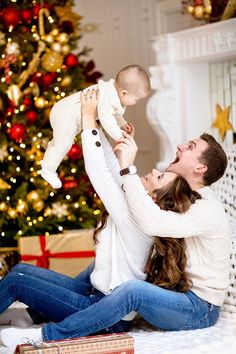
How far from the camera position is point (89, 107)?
2.78 meters

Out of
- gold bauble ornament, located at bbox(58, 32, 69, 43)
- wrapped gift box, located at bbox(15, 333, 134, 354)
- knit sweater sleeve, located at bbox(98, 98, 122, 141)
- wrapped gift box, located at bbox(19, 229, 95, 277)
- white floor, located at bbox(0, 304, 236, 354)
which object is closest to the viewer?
wrapped gift box, located at bbox(15, 333, 134, 354)

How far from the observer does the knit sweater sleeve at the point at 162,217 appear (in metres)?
2.74

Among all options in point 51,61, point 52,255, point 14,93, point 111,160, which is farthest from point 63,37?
point 111,160

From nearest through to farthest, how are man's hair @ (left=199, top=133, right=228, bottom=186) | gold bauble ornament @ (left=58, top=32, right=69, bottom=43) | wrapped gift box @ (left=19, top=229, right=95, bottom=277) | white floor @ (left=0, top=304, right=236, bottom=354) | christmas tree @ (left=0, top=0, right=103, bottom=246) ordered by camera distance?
1. white floor @ (left=0, top=304, right=236, bottom=354)
2. man's hair @ (left=199, top=133, right=228, bottom=186)
3. wrapped gift box @ (left=19, top=229, right=95, bottom=277)
4. christmas tree @ (left=0, top=0, right=103, bottom=246)
5. gold bauble ornament @ (left=58, top=32, right=69, bottom=43)

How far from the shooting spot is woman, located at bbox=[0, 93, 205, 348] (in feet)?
9.21

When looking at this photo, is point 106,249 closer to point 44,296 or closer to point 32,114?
point 44,296

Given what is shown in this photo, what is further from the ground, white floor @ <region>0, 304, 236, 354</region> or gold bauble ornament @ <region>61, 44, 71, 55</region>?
gold bauble ornament @ <region>61, 44, 71, 55</region>

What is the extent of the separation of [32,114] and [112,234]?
5.24ft

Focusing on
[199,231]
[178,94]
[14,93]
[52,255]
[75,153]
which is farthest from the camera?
[178,94]

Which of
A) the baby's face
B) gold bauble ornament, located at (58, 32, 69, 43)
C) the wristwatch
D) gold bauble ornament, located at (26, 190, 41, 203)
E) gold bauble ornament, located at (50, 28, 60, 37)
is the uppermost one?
gold bauble ornament, located at (50, 28, 60, 37)

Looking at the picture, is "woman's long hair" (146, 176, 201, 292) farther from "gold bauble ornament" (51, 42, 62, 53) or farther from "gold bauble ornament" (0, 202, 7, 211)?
"gold bauble ornament" (51, 42, 62, 53)

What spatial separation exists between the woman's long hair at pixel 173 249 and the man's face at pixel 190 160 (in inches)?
1.3

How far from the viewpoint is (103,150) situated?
2895 mm

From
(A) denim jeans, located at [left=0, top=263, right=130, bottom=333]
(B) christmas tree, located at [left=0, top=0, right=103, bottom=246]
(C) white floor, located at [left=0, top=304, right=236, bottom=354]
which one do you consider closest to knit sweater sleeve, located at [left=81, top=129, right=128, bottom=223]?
(A) denim jeans, located at [left=0, top=263, right=130, bottom=333]
